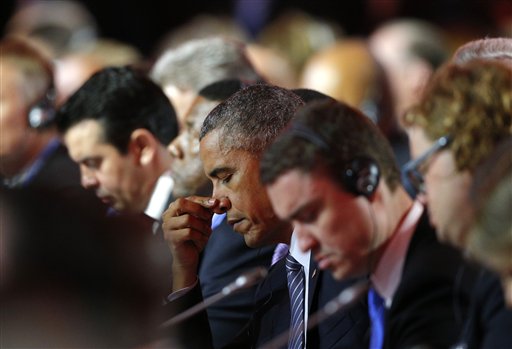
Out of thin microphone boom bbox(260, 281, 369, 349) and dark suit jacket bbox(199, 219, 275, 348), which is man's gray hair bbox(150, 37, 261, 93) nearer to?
dark suit jacket bbox(199, 219, 275, 348)

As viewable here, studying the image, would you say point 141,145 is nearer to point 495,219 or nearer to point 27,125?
point 27,125

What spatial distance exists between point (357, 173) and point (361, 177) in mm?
13

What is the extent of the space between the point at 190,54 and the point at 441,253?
8.40 feet

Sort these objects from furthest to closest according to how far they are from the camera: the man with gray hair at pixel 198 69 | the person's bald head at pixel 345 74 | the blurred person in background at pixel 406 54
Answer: the blurred person in background at pixel 406 54 < the person's bald head at pixel 345 74 < the man with gray hair at pixel 198 69

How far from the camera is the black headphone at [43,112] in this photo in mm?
4941

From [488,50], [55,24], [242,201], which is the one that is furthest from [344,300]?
[55,24]

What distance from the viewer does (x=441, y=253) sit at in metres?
2.59

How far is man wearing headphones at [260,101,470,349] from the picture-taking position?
2.54 metres

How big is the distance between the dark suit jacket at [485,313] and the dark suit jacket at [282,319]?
0.40 metres

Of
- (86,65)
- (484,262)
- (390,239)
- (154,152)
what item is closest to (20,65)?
(154,152)

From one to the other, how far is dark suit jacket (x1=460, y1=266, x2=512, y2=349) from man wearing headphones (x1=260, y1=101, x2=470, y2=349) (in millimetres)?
33

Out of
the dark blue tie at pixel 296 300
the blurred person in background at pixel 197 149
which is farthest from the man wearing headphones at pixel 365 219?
the blurred person in background at pixel 197 149

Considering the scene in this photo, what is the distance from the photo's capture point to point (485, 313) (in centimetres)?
245

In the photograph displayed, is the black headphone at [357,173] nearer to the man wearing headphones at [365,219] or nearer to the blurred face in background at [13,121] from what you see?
the man wearing headphones at [365,219]
